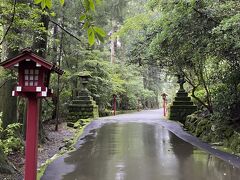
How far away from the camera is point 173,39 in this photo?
10258mm

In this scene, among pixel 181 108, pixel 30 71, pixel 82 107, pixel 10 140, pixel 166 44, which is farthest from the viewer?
pixel 82 107

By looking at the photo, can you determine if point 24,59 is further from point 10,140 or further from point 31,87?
point 10,140

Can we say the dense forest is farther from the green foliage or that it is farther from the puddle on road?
the puddle on road

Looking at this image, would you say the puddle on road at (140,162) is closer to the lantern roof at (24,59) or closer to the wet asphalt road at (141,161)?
the wet asphalt road at (141,161)

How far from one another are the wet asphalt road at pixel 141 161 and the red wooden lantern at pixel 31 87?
3.67 feet

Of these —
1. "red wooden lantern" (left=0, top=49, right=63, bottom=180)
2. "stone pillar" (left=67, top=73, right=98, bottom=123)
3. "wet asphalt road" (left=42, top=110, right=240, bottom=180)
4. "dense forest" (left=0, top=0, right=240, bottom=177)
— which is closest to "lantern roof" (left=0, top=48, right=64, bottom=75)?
"red wooden lantern" (left=0, top=49, right=63, bottom=180)

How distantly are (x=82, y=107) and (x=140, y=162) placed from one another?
10117 mm

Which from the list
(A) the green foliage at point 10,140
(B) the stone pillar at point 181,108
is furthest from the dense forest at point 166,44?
(B) the stone pillar at point 181,108

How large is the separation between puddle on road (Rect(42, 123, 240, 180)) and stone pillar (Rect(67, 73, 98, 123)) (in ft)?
19.3

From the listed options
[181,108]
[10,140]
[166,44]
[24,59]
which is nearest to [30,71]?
[24,59]

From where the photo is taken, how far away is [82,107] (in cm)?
1747

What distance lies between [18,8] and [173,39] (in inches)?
212

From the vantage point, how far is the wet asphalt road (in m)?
6.56

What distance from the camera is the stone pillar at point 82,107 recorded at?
1725 centimetres
